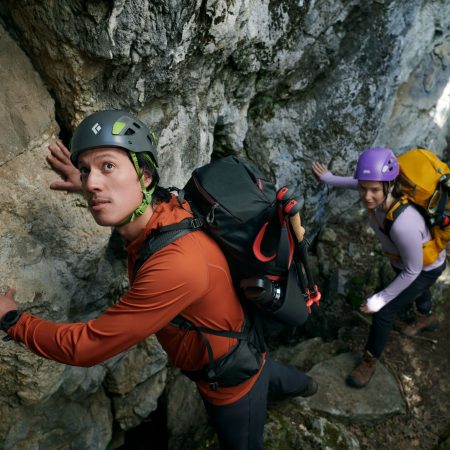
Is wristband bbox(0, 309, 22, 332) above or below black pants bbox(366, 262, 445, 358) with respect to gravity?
above

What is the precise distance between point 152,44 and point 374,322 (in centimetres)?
476

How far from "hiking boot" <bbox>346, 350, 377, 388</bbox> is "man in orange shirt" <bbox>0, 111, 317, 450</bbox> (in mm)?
3100

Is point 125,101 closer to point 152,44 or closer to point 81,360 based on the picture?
point 152,44

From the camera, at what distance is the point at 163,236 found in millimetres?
3230

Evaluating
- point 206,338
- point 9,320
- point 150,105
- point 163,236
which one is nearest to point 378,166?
point 150,105

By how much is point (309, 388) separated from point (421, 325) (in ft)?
9.00

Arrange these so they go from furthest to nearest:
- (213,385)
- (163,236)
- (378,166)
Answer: (378,166)
(213,385)
(163,236)

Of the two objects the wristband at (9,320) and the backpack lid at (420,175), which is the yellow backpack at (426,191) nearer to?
the backpack lid at (420,175)

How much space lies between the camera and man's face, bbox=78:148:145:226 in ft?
10.9

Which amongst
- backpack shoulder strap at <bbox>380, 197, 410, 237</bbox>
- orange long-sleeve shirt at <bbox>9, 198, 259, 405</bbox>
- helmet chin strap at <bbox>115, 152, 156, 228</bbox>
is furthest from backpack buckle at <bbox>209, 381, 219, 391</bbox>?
backpack shoulder strap at <bbox>380, 197, 410, 237</bbox>

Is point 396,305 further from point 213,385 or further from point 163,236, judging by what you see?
point 163,236

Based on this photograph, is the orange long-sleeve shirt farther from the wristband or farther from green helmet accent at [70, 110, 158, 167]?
green helmet accent at [70, 110, 158, 167]

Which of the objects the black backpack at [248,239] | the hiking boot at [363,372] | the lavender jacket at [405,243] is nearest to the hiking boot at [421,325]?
the hiking boot at [363,372]

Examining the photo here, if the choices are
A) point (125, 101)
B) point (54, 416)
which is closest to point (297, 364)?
point (54, 416)
